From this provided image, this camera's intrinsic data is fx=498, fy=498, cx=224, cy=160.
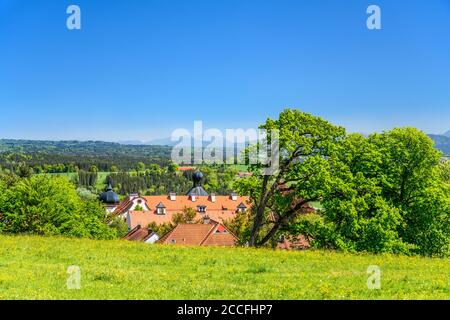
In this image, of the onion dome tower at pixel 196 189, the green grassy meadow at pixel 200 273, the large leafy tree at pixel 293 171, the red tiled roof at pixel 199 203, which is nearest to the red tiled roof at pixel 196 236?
the large leafy tree at pixel 293 171

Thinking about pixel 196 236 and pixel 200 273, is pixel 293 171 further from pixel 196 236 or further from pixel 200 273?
pixel 196 236

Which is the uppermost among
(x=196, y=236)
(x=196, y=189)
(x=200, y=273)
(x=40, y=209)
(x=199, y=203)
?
(x=200, y=273)

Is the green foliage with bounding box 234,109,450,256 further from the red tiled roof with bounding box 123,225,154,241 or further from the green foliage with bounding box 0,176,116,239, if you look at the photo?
the red tiled roof with bounding box 123,225,154,241

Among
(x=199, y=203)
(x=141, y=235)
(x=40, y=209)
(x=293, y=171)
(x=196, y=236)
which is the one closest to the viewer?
(x=293, y=171)

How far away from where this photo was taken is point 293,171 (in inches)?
1181

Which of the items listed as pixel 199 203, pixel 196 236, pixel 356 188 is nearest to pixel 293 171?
pixel 356 188

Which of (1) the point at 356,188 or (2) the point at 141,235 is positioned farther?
(2) the point at 141,235

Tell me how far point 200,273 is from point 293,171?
14790mm

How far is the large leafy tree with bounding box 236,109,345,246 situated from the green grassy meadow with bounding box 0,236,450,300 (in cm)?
758

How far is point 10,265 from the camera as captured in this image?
17.7 m

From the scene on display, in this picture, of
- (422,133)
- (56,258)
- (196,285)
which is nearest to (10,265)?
(56,258)

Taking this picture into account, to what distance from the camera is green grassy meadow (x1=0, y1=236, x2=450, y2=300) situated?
494 inches

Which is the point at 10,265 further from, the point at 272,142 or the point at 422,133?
the point at 422,133

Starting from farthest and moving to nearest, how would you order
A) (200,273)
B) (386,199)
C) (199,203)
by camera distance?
(199,203) → (386,199) → (200,273)
